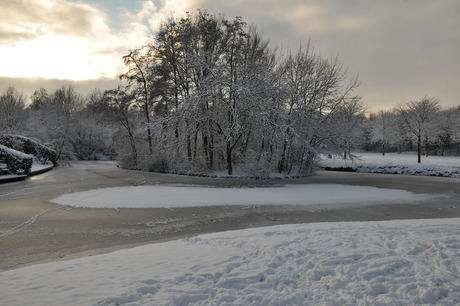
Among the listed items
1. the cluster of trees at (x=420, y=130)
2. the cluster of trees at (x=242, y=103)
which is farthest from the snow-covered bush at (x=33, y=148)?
the cluster of trees at (x=420, y=130)

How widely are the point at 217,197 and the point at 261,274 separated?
7.56 m

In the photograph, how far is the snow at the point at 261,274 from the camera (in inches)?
130

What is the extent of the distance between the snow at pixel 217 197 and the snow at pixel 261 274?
5.10 metres

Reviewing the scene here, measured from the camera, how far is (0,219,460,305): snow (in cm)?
330

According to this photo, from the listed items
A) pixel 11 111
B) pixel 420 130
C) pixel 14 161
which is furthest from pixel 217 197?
pixel 11 111

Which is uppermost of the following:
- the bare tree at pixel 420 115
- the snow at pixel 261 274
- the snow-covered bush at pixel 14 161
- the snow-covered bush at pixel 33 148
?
the bare tree at pixel 420 115

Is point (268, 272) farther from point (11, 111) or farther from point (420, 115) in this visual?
point (11, 111)

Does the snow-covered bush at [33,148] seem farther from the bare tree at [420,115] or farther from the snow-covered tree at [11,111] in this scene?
the bare tree at [420,115]

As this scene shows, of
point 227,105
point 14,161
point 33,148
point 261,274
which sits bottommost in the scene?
point 261,274

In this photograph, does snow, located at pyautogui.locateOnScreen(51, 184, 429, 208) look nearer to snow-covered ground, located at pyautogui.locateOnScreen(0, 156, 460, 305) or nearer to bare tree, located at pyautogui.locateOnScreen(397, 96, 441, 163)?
snow-covered ground, located at pyautogui.locateOnScreen(0, 156, 460, 305)

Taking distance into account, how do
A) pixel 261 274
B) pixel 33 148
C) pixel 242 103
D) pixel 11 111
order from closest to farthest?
pixel 261 274
pixel 242 103
pixel 33 148
pixel 11 111

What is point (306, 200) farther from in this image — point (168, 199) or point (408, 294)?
point (408, 294)

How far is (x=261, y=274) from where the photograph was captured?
390cm

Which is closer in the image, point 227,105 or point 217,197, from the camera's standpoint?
point 217,197
